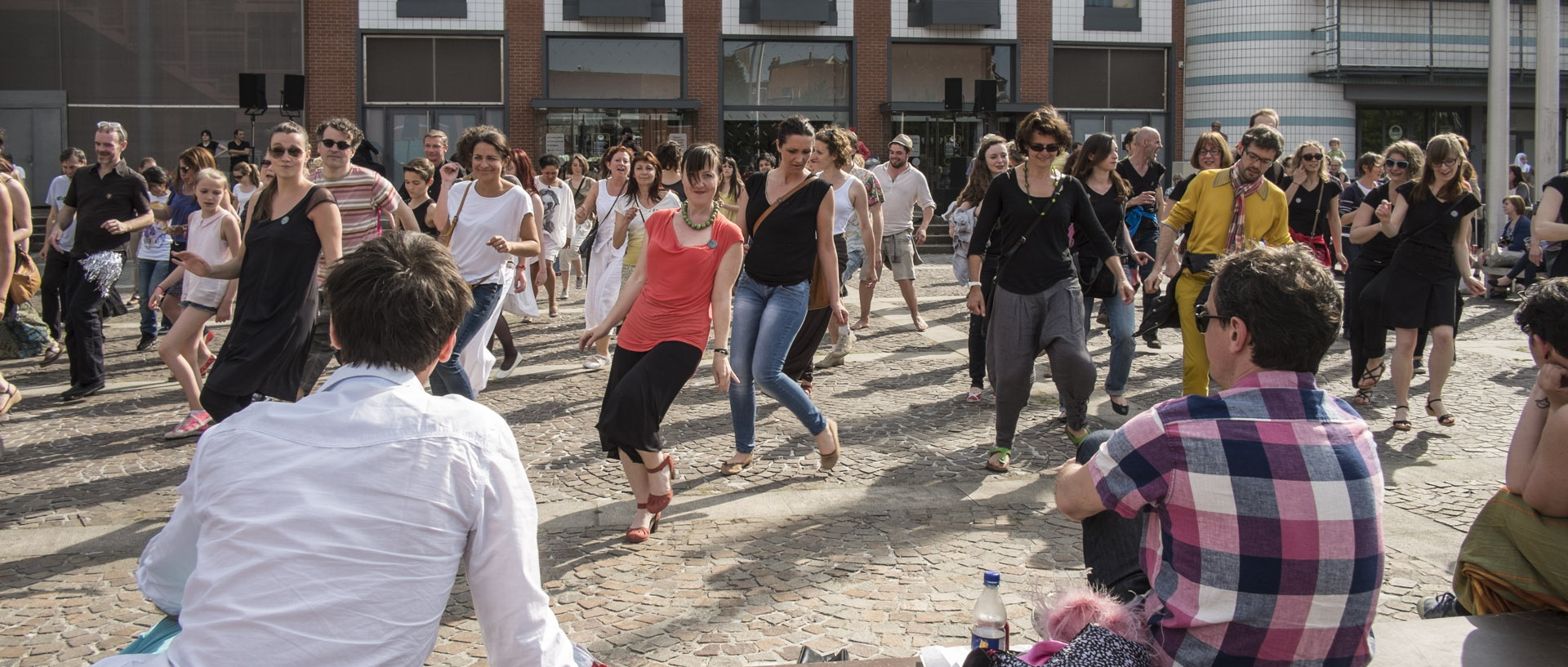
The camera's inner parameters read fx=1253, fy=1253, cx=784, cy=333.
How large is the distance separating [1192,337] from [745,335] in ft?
7.74

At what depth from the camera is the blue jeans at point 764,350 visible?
19.3 ft

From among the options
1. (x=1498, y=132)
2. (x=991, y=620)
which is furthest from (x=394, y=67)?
(x=991, y=620)

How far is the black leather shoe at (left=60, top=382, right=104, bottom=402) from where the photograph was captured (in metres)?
8.30

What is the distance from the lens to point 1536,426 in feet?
11.2

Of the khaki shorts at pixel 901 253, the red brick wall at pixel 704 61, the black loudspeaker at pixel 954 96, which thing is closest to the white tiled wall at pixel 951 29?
the black loudspeaker at pixel 954 96

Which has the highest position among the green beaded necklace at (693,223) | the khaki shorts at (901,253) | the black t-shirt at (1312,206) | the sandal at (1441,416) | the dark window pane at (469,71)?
the dark window pane at (469,71)

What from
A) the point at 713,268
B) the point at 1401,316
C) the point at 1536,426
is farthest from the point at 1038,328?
the point at 1536,426

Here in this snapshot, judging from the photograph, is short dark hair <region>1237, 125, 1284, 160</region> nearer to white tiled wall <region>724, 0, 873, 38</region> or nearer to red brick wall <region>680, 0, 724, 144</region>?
red brick wall <region>680, 0, 724, 144</region>

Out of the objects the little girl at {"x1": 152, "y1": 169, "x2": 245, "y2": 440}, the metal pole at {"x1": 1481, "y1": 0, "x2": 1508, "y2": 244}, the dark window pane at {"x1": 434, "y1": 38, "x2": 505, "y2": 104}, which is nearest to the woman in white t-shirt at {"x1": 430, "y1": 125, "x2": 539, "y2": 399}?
the little girl at {"x1": 152, "y1": 169, "x2": 245, "y2": 440}

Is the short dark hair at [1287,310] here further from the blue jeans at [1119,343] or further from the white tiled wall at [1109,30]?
the white tiled wall at [1109,30]

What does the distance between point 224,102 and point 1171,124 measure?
69.7 feet

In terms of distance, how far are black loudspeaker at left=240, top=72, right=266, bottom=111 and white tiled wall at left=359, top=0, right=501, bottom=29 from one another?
3.37 metres

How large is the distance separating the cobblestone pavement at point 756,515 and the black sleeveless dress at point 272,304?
2.44 feet

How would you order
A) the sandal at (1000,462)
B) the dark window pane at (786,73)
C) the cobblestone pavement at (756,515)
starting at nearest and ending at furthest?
the cobblestone pavement at (756,515), the sandal at (1000,462), the dark window pane at (786,73)
